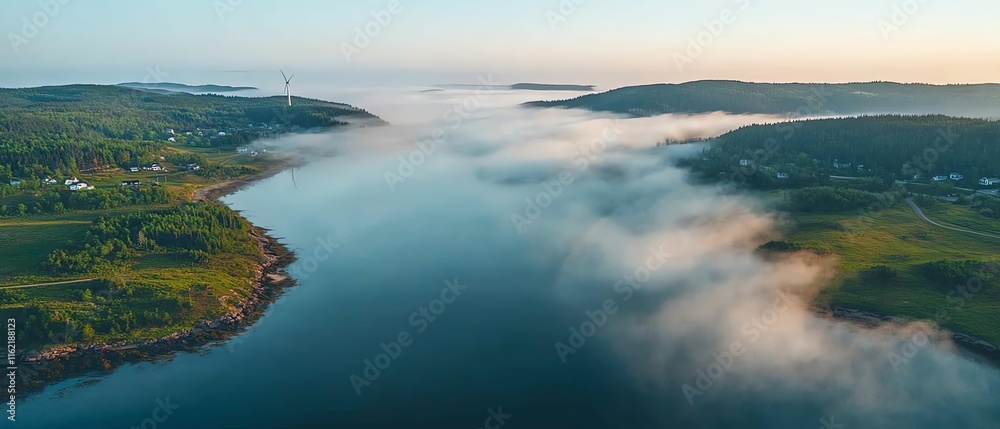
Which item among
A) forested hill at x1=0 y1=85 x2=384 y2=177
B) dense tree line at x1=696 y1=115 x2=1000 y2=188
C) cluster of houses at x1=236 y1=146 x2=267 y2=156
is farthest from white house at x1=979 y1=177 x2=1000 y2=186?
cluster of houses at x1=236 y1=146 x2=267 y2=156

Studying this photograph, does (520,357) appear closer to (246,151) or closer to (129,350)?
(129,350)

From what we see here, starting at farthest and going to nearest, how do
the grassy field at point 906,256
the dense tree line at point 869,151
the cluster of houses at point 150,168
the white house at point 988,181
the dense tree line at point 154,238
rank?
the cluster of houses at point 150,168 → the dense tree line at point 869,151 → the white house at point 988,181 → the dense tree line at point 154,238 → the grassy field at point 906,256

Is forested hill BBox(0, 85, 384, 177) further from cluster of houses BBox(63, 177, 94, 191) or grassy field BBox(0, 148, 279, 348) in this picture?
grassy field BBox(0, 148, 279, 348)

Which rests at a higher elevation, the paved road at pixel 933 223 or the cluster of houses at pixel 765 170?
the cluster of houses at pixel 765 170

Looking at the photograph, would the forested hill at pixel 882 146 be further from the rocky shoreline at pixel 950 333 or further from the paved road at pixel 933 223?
the rocky shoreline at pixel 950 333

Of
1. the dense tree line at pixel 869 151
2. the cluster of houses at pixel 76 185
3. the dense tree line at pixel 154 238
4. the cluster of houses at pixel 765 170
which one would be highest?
the dense tree line at pixel 869 151

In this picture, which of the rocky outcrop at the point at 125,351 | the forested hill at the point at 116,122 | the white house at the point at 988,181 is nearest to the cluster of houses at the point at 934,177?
the white house at the point at 988,181
